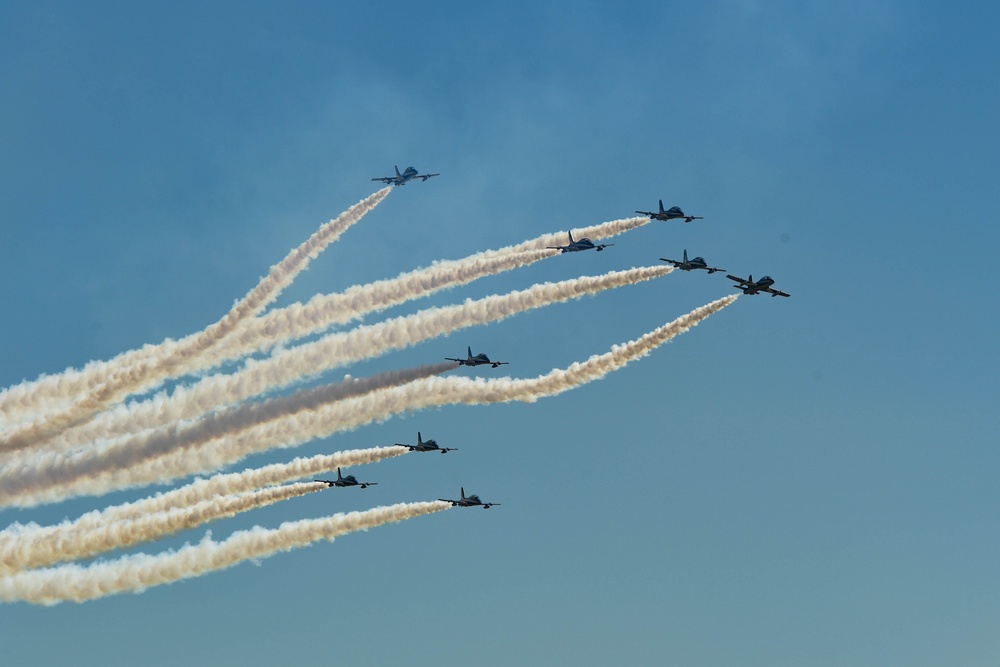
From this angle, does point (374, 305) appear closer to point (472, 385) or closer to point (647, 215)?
point (472, 385)

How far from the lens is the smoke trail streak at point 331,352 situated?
120062 mm

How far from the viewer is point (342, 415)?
118750 millimetres

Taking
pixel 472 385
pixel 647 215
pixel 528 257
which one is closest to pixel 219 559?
pixel 472 385

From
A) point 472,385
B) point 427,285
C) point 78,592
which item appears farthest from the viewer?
point 427,285

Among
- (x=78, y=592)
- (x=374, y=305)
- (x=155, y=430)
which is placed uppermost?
(x=374, y=305)

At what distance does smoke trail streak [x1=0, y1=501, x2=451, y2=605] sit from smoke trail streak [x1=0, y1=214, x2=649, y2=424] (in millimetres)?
13934

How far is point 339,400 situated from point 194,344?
1371 cm

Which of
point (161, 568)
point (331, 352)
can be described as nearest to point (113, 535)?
point (161, 568)

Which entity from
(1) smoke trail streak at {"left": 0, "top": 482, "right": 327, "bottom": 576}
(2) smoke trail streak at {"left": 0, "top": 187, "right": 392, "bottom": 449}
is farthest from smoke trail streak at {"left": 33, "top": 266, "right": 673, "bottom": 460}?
(1) smoke trail streak at {"left": 0, "top": 482, "right": 327, "bottom": 576}

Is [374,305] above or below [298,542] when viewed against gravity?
above

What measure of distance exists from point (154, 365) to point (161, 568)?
16132 millimetres

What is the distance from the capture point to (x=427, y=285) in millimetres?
128000

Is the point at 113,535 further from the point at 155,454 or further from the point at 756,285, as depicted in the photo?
the point at 756,285

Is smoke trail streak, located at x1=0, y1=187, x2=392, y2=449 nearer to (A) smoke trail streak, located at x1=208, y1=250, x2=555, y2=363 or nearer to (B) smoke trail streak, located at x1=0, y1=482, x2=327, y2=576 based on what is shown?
(A) smoke trail streak, located at x1=208, y1=250, x2=555, y2=363
